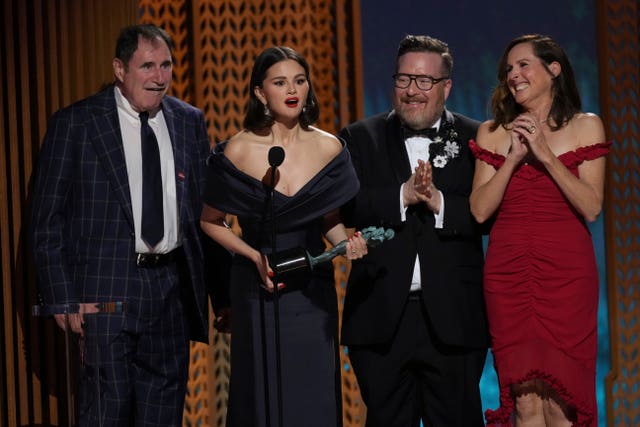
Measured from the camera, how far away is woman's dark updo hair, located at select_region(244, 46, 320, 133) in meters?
3.89

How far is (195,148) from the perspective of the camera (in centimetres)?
445

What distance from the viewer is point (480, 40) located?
19.7 ft

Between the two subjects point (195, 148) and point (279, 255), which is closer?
point (279, 255)

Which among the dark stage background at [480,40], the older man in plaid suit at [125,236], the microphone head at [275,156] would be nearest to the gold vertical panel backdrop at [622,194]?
the dark stage background at [480,40]

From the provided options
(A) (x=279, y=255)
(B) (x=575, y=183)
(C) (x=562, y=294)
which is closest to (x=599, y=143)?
(B) (x=575, y=183)

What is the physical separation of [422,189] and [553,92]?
62 centimetres

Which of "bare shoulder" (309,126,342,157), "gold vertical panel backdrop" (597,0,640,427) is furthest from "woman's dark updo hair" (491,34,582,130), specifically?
"gold vertical panel backdrop" (597,0,640,427)

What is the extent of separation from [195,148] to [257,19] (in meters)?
1.35

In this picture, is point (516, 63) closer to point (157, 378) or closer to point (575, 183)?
point (575, 183)

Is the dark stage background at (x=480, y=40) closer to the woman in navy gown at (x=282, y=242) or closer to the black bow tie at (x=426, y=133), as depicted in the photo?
the black bow tie at (x=426, y=133)

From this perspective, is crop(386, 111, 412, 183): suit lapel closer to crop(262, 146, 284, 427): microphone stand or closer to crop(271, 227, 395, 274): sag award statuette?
crop(271, 227, 395, 274): sag award statuette

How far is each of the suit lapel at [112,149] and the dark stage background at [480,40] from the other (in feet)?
6.36

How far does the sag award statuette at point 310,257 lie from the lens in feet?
12.0

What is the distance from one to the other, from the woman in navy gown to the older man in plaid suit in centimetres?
39
